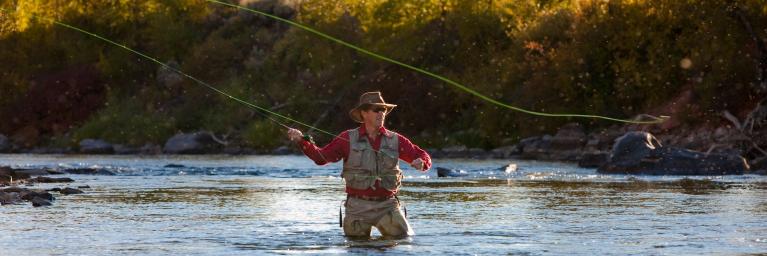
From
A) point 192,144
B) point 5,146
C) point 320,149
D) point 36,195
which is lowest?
point 36,195

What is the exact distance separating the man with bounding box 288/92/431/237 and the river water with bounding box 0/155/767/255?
0.31 meters

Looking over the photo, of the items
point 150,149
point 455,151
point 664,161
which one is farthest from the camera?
point 150,149

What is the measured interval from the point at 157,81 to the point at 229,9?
19.1 feet

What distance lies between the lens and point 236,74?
6575 cm

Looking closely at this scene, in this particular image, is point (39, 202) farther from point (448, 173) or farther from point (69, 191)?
point (448, 173)

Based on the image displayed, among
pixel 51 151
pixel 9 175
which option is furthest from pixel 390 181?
pixel 51 151

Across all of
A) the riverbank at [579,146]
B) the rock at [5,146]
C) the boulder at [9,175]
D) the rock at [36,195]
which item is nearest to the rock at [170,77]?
the rock at [5,146]

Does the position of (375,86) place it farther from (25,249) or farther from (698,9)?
(25,249)

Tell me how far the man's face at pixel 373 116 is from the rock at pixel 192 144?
40294 millimetres

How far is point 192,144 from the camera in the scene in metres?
54.2

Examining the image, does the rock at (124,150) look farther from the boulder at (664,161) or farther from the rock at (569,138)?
the boulder at (664,161)

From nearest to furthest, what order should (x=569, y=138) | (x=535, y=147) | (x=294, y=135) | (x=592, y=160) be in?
(x=294, y=135) < (x=592, y=160) < (x=535, y=147) < (x=569, y=138)

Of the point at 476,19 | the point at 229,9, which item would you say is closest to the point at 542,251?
the point at 476,19

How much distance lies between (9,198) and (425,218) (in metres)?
5.54
